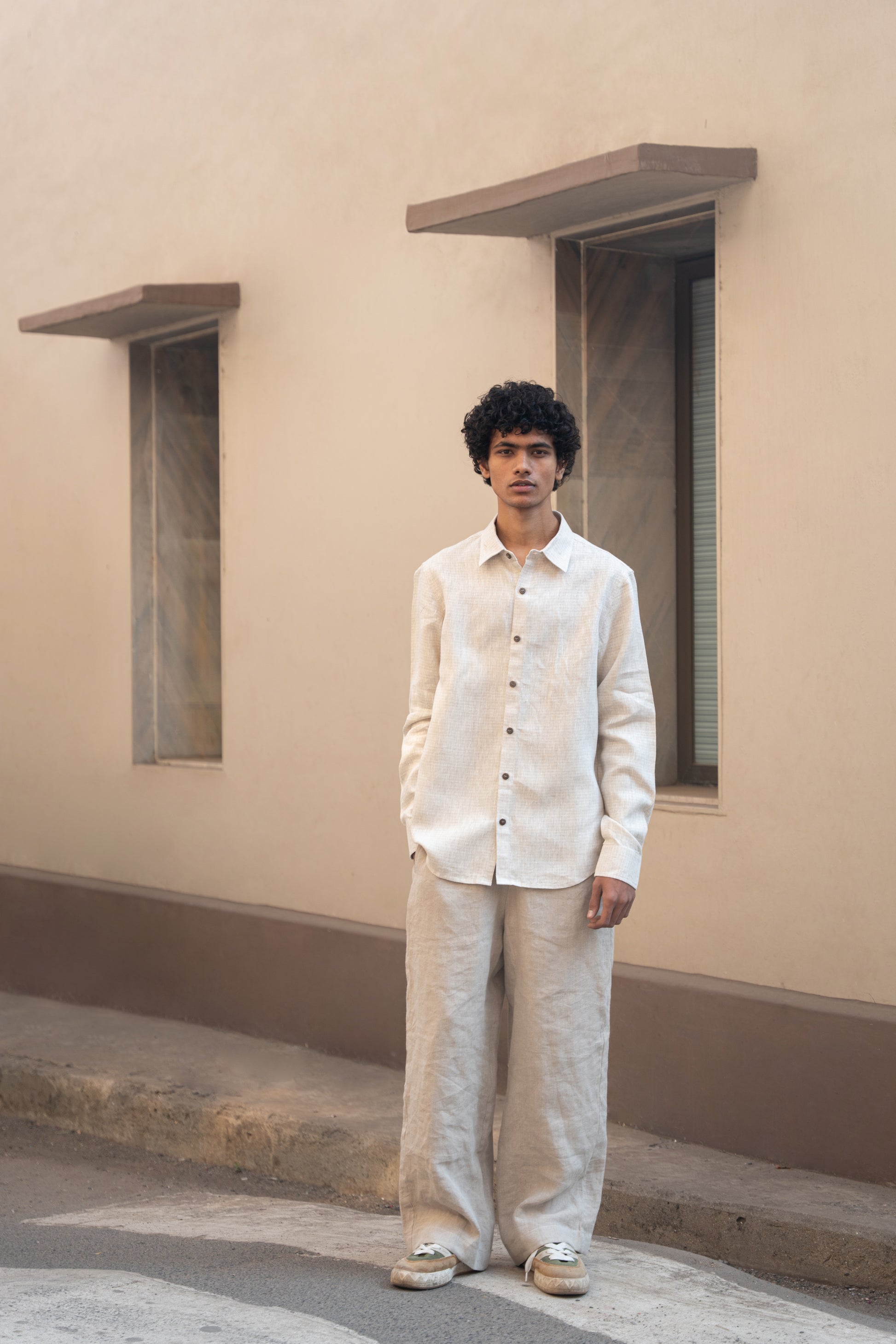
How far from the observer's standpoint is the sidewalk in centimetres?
413

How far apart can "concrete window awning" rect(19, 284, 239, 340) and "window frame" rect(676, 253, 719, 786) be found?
2.08 m

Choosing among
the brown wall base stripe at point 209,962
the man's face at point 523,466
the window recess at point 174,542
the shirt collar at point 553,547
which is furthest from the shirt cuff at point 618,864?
the window recess at point 174,542

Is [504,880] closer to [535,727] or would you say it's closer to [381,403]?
[535,727]

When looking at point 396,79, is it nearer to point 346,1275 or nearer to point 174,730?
point 174,730

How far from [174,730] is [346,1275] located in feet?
13.6

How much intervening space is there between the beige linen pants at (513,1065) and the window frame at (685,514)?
214cm

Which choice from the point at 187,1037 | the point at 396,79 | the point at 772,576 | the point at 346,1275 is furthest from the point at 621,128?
the point at 187,1037

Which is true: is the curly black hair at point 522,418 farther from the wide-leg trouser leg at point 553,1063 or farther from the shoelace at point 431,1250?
the shoelace at point 431,1250

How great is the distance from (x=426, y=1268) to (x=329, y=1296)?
238 mm

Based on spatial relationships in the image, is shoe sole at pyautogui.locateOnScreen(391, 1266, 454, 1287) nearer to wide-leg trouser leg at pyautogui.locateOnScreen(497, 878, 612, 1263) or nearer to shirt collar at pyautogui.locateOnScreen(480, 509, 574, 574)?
wide-leg trouser leg at pyautogui.locateOnScreen(497, 878, 612, 1263)

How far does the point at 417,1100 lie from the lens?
11.2ft

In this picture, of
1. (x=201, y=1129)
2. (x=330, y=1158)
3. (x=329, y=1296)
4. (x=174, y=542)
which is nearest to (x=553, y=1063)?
(x=329, y=1296)

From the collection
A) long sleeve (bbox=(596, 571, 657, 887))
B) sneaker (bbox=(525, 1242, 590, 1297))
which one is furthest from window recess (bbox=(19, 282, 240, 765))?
sneaker (bbox=(525, 1242, 590, 1297))

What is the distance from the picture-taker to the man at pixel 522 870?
3.37m
